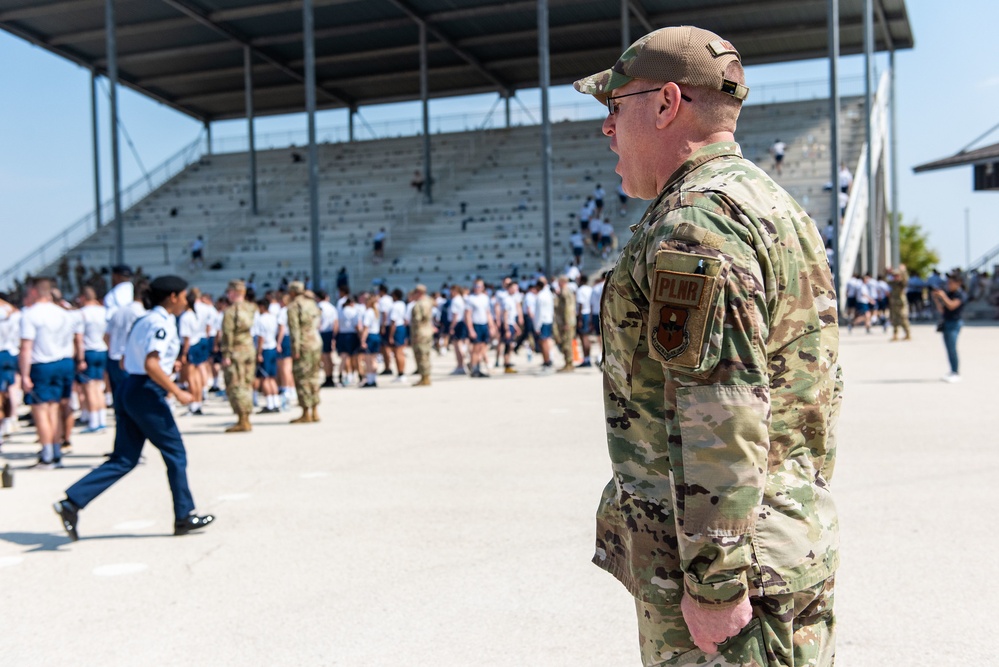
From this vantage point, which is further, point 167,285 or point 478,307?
point 478,307

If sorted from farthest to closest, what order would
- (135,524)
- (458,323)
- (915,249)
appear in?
(915,249) → (458,323) → (135,524)

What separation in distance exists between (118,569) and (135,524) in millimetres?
1115

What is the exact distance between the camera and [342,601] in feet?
14.3

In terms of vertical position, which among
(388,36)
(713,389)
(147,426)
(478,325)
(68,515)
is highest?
(388,36)

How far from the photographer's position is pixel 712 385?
173 cm

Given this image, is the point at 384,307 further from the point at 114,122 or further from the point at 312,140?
the point at 114,122

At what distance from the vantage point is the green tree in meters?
81.2

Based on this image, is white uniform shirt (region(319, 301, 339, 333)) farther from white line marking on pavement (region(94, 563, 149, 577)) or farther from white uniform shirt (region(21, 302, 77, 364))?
white line marking on pavement (region(94, 563, 149, 577))

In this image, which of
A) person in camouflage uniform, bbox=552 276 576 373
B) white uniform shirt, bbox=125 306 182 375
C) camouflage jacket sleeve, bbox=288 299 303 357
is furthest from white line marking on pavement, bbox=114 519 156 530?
person in camouflage uniform, bbox=552 276 576 373

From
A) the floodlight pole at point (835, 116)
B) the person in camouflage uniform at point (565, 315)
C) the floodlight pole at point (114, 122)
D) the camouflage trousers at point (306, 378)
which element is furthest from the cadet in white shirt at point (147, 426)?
the floodlight pole at point (114, 122)

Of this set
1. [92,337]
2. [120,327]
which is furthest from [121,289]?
[92,337]

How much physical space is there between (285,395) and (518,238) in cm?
1965

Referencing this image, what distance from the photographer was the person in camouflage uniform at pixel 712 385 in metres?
1.72

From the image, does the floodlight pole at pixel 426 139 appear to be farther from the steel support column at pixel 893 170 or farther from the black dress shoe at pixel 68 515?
the black dress shoe at pixel 68 515
